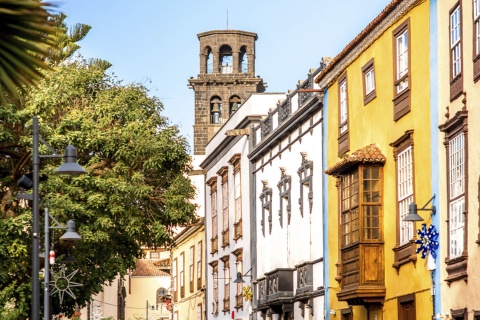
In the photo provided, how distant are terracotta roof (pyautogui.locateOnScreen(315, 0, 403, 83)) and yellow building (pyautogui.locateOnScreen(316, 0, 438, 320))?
0.03 meters

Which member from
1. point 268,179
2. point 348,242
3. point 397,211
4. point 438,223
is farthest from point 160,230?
point 438,223

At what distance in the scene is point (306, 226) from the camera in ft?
108

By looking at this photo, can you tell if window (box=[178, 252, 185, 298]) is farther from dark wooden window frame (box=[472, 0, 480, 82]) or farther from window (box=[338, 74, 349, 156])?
dark wooden window frame (box=[472, 0, 480, 82])

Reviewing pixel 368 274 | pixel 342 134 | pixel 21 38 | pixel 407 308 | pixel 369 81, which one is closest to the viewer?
pixel 21 38

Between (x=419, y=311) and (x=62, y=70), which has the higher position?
(x=62, y=70)

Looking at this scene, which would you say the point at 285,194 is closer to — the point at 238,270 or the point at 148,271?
the point at 238,270

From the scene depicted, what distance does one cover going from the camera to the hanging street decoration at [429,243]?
2106 cm

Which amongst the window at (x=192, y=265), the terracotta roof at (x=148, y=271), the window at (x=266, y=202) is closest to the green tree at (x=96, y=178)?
the window at (x=266, y=202)

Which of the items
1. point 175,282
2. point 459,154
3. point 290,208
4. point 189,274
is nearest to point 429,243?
point 459,154

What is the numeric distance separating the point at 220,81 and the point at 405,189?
57.5 meters

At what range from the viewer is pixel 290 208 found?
115 feet

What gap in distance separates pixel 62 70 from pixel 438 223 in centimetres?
1973

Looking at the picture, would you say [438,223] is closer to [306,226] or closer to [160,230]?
[306,226]

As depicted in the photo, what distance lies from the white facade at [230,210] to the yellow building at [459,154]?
2085 centimetres
